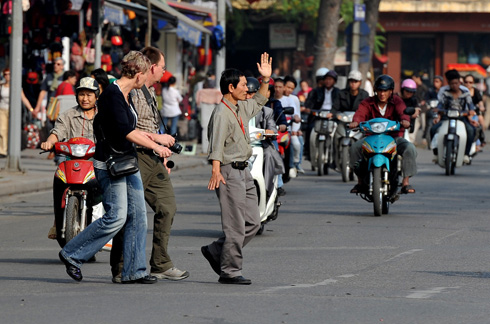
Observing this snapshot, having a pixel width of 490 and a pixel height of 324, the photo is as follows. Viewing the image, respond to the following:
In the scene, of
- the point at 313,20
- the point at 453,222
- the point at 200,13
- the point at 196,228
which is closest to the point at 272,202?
the point at 196,228

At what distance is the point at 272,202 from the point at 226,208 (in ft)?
12.4

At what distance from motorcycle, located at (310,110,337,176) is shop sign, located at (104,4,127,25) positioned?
444 centimetres

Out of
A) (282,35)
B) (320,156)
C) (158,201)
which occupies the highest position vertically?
(282,35)

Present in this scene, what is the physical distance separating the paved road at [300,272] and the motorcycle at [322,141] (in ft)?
14.6

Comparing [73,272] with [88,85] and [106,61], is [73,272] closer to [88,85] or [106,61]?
[88,85]

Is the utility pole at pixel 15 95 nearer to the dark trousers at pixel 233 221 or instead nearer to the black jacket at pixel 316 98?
the black jacket at pixel 316 98

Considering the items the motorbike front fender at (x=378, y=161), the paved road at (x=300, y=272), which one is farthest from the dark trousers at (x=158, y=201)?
the motorbike front fender at (x=378, y=161)

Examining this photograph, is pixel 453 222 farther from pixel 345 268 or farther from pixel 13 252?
pixel 13 252

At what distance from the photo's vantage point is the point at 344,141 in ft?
65.3

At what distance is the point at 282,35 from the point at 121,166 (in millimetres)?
43849

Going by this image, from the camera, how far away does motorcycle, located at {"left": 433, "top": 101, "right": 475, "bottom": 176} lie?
69.0 feet

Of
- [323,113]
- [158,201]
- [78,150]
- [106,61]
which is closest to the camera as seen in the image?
[158,201]

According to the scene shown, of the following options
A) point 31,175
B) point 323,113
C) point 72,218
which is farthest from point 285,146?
point 72,218

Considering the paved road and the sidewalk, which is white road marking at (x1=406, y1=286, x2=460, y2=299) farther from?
the sidewalk
